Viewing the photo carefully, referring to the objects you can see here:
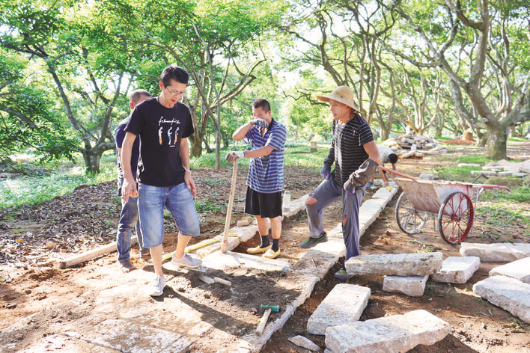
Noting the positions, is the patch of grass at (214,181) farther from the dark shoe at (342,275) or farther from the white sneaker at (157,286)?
the white sneaker at (157,286)

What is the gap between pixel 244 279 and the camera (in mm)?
3604

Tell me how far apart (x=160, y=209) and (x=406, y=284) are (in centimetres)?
253

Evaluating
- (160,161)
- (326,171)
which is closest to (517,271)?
(326,171)

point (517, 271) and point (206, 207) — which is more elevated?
point (206, 207)

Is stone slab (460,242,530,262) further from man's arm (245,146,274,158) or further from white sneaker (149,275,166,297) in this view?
white sneaker (149,275,166,297)

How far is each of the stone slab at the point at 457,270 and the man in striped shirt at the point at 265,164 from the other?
6.06 ft

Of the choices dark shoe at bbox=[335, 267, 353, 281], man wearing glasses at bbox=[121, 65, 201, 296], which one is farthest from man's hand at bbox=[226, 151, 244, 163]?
dark shoe at bbox=[335, 267, 353, 281]

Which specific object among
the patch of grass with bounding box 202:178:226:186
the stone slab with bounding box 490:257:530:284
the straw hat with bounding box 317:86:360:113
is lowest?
the stone slab with bounding box 490:257:530:284

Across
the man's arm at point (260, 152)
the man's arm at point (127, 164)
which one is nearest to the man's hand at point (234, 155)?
the man's arm at point (260, 152)

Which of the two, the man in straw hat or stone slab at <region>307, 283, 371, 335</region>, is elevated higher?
the man in straw hat

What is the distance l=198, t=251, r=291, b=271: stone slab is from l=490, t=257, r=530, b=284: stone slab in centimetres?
220

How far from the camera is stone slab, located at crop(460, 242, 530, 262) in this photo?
4.18 m

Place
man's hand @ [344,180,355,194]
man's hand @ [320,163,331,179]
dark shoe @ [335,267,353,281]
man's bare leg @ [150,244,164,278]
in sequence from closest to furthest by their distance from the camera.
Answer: man's bare leg @ [150,244,164,278]
man's hand @ [344,180,355,194]
dark shoe @ [335,267,353,281]
man's hand @ [320,163,331,179]

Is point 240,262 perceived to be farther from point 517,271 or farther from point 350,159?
point 517,271
